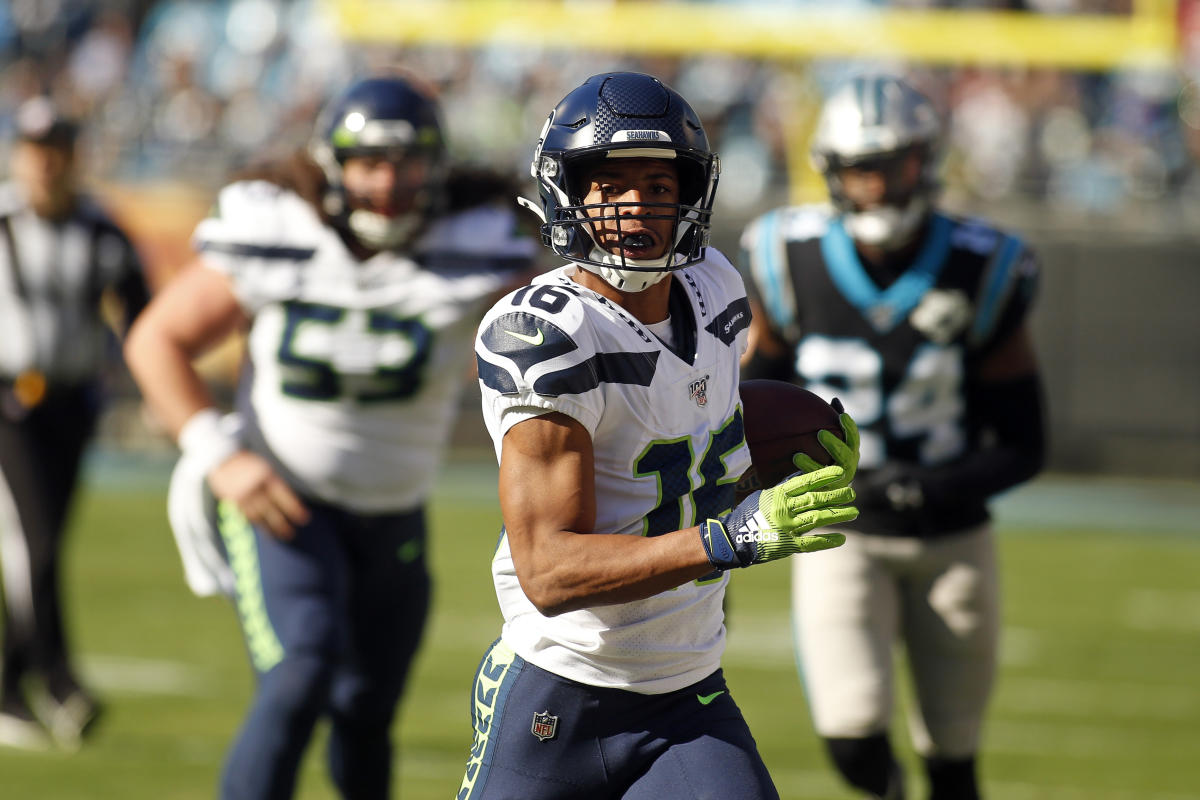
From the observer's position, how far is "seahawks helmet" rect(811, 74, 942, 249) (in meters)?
4.00

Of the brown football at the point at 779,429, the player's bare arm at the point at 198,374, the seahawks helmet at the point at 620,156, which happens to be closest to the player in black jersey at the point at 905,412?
the brown football at the point at 779,429

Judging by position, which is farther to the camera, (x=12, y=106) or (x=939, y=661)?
(x=12, y=106)

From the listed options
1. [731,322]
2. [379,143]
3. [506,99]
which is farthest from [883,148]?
[506,99]

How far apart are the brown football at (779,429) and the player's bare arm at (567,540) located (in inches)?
16.7

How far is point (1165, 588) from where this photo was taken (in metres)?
8.52

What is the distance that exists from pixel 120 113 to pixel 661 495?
13.6 m

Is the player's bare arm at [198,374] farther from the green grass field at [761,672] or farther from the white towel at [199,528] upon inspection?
the green grass field at [761,672]

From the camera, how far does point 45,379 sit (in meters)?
5.85

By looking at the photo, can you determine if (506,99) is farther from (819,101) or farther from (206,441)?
(206,441)

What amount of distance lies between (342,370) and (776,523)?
1.70 meters

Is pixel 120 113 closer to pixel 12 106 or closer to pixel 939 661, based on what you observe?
pixel 12 106

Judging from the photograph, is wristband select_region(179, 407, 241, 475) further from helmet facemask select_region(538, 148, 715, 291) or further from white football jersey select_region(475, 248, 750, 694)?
helmet facemask select_region(538, 148, 715, 291)

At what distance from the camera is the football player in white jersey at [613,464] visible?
2.47 metres

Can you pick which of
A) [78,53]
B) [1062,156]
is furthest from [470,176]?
[78,53]
